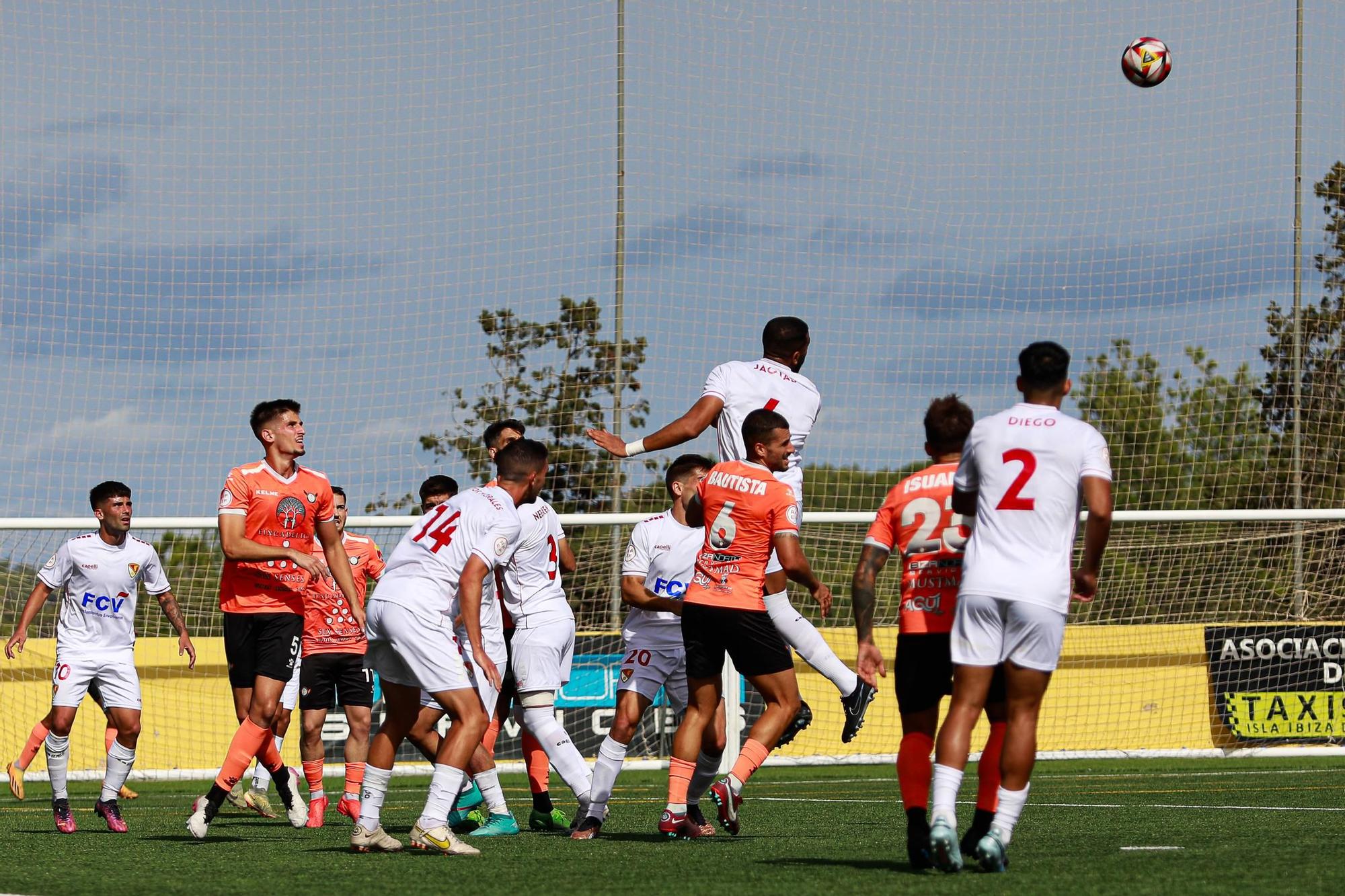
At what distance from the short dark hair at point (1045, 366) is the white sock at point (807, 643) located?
9.52ft

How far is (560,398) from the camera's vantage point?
2095cm

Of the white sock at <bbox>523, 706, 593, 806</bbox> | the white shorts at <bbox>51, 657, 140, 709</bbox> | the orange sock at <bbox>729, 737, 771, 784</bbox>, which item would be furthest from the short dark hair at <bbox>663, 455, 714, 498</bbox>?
the white shorts at <bbox>51, 657, 140, 709</bbox>

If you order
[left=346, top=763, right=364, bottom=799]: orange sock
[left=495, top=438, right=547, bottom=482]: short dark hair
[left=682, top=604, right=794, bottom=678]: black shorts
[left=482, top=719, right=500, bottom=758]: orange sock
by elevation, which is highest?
[left=495, top=438, right=547, bottom=482]: short dark hair

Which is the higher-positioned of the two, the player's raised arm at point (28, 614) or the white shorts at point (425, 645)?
the white shorts at point (425, 645)

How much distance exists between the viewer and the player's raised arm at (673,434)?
8.66m

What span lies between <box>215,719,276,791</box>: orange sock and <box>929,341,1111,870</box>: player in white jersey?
3964 mm

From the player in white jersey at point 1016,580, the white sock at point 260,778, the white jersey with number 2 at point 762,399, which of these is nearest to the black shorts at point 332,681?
the white sock at point 260,778

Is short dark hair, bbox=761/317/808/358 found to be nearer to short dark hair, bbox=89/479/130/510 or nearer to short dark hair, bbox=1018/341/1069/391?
short dark hair, bbox=1018/341/1069/391

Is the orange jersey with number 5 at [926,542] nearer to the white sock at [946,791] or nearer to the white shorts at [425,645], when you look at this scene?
the white sock at [946,791]

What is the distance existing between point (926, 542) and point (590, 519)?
32.0 ft

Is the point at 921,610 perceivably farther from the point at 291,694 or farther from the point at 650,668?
the point at 291,694

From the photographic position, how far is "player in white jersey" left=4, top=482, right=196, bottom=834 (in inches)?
444

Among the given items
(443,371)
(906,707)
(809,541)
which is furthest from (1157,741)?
(906,707)

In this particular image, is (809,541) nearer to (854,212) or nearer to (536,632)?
(854,212)
